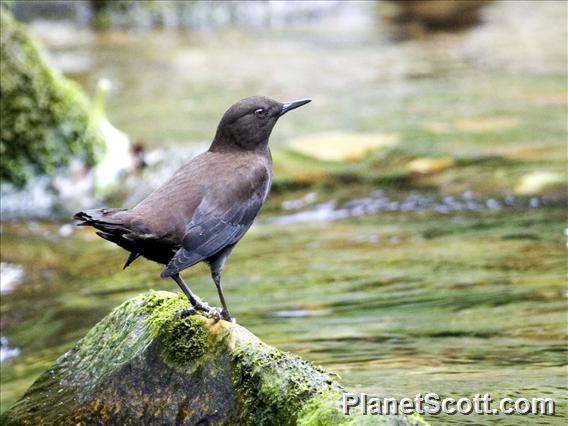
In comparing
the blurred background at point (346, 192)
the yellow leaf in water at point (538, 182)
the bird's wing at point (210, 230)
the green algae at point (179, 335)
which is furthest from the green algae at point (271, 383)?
the yellow leaf in water at point (538, 182)

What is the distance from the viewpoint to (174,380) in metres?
4.14

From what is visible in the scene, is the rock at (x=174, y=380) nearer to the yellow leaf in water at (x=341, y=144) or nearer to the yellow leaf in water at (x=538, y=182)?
the yellow leaf in water at (x=538, y=182)

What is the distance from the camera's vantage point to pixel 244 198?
15.2ft

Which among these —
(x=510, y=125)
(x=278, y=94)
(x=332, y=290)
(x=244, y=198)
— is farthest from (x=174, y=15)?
(x=244, y=198)

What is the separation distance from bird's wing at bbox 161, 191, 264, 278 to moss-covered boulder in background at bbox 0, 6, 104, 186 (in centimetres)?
521

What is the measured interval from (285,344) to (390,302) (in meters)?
1.02

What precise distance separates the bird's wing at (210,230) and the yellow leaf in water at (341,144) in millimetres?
5835

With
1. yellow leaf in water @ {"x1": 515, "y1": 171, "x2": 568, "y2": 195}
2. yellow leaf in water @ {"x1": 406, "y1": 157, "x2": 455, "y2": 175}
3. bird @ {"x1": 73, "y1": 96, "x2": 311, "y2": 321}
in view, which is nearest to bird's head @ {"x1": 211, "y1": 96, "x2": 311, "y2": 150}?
bird @ {"x1": 73, "y1": 96, "x2": 311, "y2": 321}

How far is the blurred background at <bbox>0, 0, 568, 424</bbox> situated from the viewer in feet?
19.8

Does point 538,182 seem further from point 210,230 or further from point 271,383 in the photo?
point 271,383

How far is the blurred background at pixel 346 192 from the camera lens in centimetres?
604

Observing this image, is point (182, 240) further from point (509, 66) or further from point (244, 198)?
point (509, 66)

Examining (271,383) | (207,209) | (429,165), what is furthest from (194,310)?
(429,165)

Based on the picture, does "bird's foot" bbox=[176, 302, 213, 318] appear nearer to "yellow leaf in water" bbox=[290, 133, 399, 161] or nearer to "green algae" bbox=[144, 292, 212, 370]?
"green algae" bbox=[144, 292, 212, 370]
